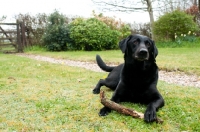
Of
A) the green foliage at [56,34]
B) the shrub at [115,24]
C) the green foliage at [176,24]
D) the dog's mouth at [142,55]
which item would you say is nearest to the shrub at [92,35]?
the green foliage at [56,34]

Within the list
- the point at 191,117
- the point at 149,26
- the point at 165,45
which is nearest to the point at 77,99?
the point at 191,117

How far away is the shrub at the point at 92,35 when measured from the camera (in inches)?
594

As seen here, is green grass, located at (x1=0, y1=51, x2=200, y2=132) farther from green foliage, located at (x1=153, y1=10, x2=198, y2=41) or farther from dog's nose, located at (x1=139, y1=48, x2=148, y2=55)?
green foliage, located at (x1=153, y1=10, x2=198, y2=41)

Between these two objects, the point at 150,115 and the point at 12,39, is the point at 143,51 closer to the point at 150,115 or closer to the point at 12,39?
the point at 150,115

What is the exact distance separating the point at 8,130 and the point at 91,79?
10.6 ft

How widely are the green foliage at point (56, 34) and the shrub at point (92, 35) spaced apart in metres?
0.51

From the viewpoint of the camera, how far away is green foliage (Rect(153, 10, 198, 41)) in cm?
1580

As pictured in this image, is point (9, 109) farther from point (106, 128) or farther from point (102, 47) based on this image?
point (102, 47)

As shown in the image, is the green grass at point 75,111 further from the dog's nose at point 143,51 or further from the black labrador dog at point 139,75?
the dog's nose at point 143,51

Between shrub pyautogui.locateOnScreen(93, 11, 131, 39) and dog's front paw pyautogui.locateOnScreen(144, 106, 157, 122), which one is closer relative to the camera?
dog's front paw pyautogui.locateOnScreen(144, 106, 157, 122)

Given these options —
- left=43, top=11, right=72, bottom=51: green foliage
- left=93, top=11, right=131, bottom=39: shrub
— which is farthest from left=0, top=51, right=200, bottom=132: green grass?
left=93, top=11, right=131, bottom=39: shrub

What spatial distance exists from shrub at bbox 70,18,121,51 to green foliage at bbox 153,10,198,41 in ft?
11.0

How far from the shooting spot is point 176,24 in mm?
16016

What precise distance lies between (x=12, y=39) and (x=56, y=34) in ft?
10.8
